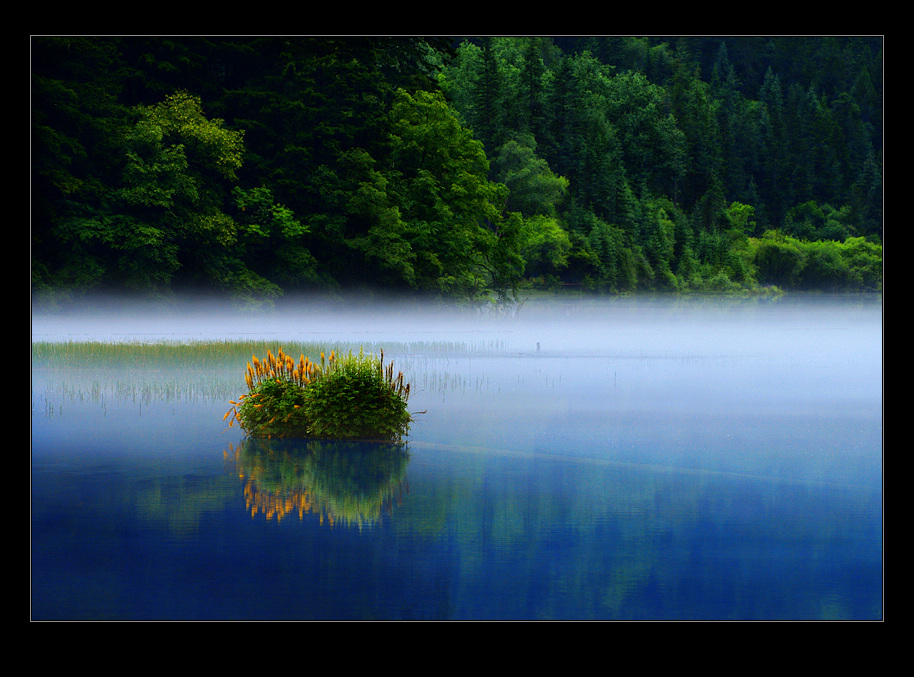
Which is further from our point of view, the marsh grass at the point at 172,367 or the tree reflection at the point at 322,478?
the marsh grass at the point at 172,367

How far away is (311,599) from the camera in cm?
797

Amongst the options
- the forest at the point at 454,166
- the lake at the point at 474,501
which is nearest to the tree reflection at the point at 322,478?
the lake at the point at 474,501

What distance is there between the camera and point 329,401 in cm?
1286

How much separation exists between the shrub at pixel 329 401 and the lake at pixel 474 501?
25cm

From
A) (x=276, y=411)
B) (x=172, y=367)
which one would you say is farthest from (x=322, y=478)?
(x=172, y=367)

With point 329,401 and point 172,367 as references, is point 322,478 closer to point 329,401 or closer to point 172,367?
point 329,401

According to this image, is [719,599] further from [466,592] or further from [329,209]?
[329,209]

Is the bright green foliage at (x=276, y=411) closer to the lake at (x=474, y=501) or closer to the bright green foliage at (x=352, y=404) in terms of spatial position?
the bright green foliage at (x=352, y=404)

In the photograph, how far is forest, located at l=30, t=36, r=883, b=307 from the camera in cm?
2370

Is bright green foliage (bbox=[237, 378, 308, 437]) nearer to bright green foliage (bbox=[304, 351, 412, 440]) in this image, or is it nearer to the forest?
bright green foliage (bbox=[304, 351, 412, 440])

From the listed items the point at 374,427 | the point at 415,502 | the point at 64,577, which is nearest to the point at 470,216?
the point at 374,427

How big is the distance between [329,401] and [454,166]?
15678 mm

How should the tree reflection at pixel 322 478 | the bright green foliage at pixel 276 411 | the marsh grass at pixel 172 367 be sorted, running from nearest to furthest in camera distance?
the tree reflection at pixel 322 478 < the bright green foliage at pixel 276 411 < the marsh grass at pixel 172 367

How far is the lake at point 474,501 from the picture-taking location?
27.0 ft
